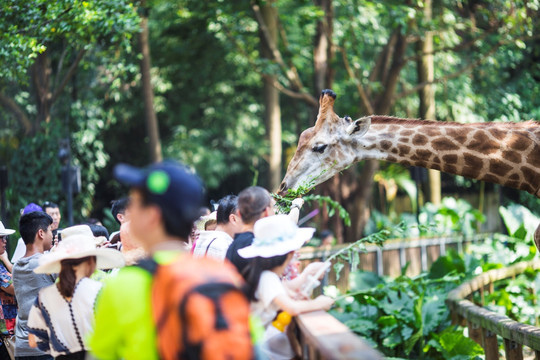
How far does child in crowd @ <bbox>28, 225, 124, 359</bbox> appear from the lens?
169 inches

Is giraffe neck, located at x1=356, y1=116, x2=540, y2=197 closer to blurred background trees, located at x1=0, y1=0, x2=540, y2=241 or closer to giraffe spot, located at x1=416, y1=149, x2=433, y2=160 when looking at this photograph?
giraffe spot, located at x1=416, y1=149, x2=433, y2=160

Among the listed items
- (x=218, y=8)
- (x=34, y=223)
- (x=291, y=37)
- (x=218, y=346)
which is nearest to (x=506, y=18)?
(x=218, y=8)

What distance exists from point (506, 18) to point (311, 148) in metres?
9.31

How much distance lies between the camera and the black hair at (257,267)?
4.16 m

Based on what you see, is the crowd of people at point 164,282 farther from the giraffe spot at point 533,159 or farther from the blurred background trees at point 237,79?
the blurred background trees at point 237,79

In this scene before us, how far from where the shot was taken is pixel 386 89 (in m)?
16.5

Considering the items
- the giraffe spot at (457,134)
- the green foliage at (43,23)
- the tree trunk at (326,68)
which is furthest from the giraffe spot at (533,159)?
the tree trunk at (326,68)

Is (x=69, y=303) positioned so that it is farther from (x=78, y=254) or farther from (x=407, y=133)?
(x=407, y=133)

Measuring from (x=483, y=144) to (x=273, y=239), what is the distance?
3.83 metres

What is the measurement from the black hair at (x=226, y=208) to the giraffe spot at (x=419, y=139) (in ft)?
8.10

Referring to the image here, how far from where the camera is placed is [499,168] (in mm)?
7273

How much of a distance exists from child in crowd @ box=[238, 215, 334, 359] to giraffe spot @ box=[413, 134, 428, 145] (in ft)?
11.9

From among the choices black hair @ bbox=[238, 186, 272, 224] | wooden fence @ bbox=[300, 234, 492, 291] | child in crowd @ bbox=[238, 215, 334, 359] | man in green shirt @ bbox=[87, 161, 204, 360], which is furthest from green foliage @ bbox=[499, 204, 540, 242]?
man in green shirt @ bbox=[87, 161, 204, 360]

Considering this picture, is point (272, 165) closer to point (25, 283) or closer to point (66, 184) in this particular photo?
point (66, 184)
